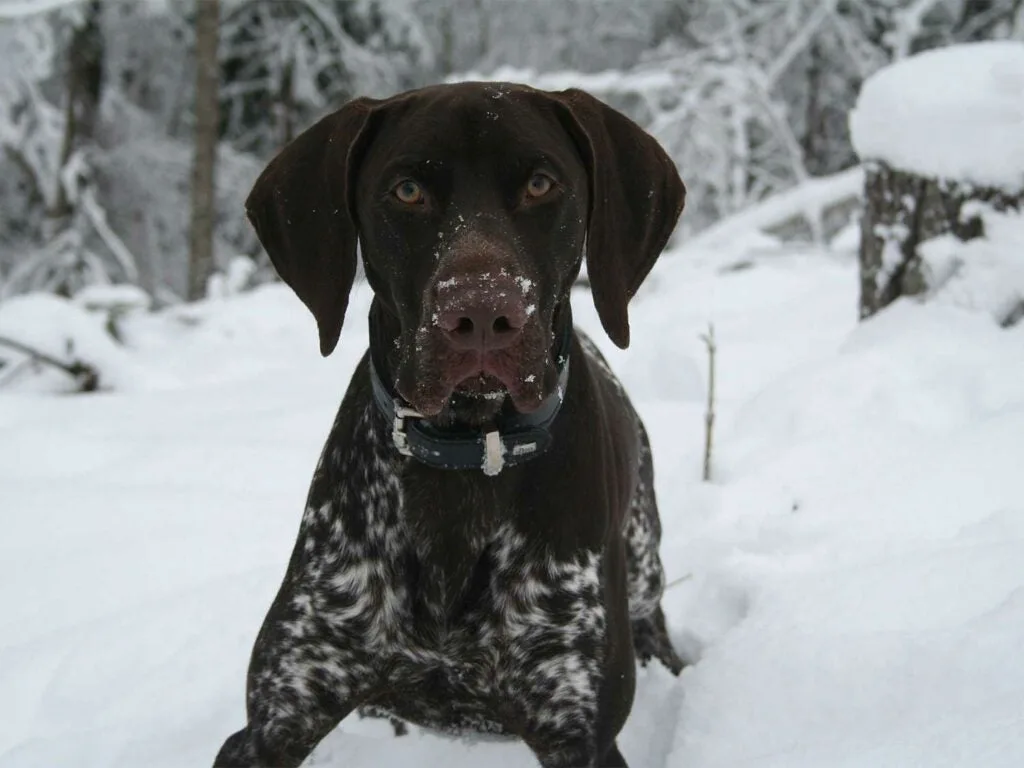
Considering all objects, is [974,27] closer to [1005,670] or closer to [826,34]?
[826,34]

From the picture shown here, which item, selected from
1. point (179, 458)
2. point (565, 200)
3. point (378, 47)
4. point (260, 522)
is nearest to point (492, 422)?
point (565, 200)

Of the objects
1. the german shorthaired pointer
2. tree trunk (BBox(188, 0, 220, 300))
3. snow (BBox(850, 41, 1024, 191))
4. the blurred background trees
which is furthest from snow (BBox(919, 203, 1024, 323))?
tree trunk (BBox(188, 0, 220, 300))

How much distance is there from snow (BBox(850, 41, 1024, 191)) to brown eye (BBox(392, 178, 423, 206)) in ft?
10.7

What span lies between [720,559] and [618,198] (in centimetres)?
174

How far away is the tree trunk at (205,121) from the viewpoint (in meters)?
11.9

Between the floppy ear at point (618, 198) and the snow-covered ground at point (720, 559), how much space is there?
1.02 metres

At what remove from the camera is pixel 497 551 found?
2324mm

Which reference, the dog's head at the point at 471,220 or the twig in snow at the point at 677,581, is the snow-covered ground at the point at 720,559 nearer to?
the twig in snow at the point at 677,581

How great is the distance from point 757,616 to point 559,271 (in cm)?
139

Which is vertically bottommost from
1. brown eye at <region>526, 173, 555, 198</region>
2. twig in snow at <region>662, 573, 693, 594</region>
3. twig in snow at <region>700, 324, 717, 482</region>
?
twig in snow at <region>662, 573, 693, 594</region>

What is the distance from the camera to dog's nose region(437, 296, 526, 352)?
1862mm

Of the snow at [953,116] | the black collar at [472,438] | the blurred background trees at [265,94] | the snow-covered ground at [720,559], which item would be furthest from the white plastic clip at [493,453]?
the blurred background trees at [265,94]

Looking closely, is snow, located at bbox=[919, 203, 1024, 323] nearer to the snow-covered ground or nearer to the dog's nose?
the snow-covered ground

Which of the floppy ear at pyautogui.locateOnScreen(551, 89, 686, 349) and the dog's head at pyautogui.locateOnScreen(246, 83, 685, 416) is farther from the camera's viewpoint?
the floppy ear at pyautogui.locateOnScreen(551, 89, 686, 349)
